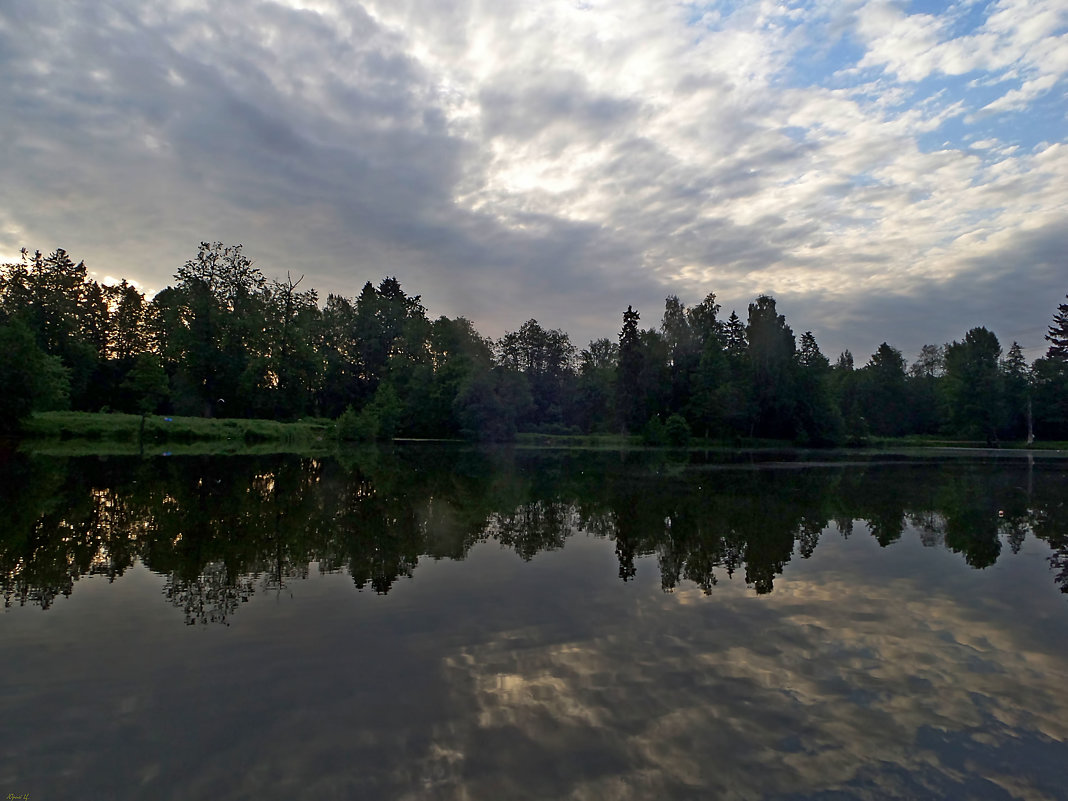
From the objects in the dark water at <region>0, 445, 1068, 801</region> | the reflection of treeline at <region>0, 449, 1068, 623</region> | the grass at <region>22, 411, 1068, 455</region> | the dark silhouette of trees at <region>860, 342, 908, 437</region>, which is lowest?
the dark water at <region>0, 445, 1068, 801</region>

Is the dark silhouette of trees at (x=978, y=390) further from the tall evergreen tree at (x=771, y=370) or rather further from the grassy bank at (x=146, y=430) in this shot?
the grassy bank at (x=146, y=430)

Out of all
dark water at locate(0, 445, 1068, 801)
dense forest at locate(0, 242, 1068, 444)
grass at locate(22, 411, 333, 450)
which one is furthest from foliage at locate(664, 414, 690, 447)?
dark water at locate(0, 445, 1068, 801)

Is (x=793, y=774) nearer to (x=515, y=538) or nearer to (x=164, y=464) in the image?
(x=515, y=538)

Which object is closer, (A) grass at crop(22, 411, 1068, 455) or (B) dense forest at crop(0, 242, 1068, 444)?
(A) grass at crop(22, 411, 1068, 455)

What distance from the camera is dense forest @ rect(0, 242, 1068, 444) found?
63.3 m

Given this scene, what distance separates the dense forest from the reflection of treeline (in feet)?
118

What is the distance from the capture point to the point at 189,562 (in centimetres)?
970

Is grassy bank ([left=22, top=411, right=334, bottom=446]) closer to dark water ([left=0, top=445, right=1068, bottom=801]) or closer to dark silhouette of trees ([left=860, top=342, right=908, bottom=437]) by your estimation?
dark water ([left=0, top=445, right=1068, bottom=801])

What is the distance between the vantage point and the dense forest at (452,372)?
6334cm

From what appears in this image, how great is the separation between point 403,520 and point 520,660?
28.5 feet

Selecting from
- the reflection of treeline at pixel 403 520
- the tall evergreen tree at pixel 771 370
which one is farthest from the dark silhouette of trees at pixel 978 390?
the reflection of treeline at pixel 403 520

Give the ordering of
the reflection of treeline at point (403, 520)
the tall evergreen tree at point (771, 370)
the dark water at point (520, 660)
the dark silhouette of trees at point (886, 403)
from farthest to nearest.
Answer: the dark silhouette of trees at point (886, 403) → the tall evergreen tree at point (771, 370) → the reflection of treeline at point (403, 520) → the dark water at point (520, 660)

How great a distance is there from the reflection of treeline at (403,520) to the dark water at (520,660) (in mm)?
122

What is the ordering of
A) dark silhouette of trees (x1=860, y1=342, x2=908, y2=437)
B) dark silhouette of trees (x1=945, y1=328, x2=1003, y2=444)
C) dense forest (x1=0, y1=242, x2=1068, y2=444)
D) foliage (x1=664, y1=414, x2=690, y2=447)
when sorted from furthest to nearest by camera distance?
dark silhouette of trees (x1=860, y1=342, x2=908, y2=437), dark silhouette of trees (x1=945, y1=328, x2=1003, y2=444), foliage (x1=664, y1=414, x2=690, y2=447), dense forest (x1=0, y1=242, x2=1068, y2=444)
